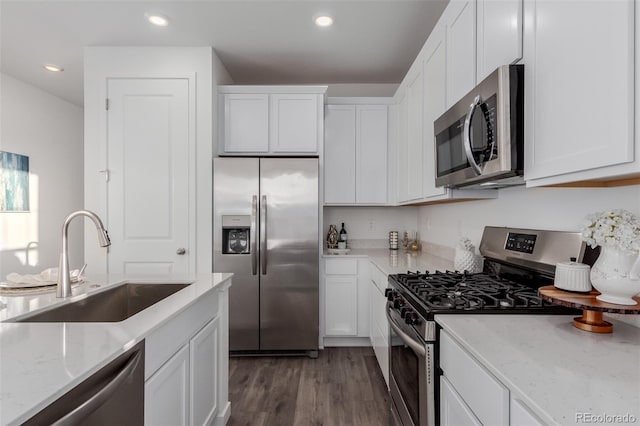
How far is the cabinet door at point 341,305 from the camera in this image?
3.13 meters

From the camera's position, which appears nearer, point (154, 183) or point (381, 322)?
point (381, 322)

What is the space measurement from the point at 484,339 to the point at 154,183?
281 centimetres

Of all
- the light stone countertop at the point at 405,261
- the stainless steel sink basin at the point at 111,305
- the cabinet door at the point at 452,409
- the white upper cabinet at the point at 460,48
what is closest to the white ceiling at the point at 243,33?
the white upper cabinet at the point at 460,48

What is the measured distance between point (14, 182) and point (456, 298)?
444 cm

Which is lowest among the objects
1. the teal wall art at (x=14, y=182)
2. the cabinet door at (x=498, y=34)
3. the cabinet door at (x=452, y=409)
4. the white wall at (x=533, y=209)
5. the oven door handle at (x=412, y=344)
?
the cabinet door at (x=452, y=409)

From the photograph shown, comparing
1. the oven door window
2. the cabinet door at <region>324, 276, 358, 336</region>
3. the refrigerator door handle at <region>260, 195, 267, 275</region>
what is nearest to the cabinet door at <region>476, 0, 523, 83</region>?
the oven door window

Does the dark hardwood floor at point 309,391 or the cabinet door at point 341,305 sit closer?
the dark hardwood floor at point 309,391

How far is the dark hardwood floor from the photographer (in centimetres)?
205

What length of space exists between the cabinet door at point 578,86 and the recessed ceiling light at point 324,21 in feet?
5.34

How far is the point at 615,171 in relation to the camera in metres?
0.83

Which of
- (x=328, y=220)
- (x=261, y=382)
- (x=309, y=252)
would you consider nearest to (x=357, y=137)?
(x=328, y=220)

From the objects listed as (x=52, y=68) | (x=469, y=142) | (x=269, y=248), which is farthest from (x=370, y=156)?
(x=52, y=68)

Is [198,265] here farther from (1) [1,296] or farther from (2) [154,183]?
(1) [1,296]

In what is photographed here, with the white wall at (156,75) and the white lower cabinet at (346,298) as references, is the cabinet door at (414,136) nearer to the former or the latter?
the white lower cabinet at (346,298)
